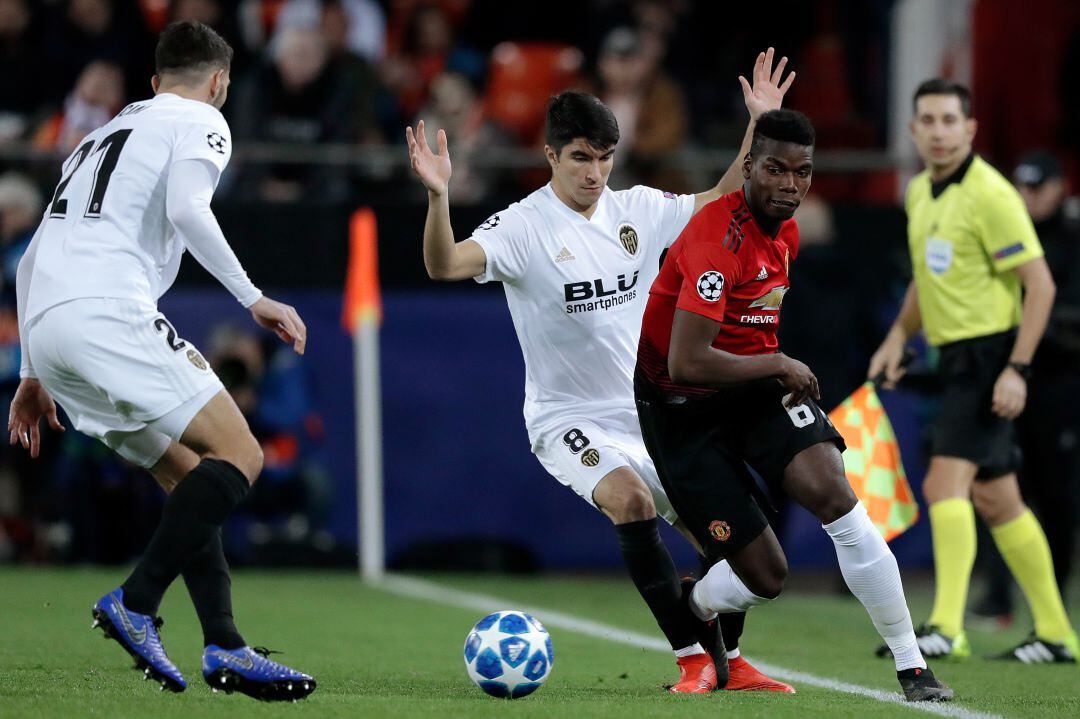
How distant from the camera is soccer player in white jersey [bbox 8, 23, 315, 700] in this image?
17.6ft

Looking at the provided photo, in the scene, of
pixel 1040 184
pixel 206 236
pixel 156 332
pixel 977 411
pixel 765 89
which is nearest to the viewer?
pixel 206 236

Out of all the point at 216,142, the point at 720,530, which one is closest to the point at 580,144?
the point at 216,142

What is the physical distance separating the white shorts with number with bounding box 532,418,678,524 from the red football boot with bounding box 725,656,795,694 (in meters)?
0.60

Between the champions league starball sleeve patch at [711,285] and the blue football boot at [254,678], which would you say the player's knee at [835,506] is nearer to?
the champions league starball sleeve patch at [711,285]

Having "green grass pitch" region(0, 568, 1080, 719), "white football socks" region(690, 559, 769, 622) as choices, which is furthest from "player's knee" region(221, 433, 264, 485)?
"white football socks" region(690, 559, 769, 622)

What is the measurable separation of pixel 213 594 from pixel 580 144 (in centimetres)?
214

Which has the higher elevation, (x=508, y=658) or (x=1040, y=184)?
(x=1040, y=184)

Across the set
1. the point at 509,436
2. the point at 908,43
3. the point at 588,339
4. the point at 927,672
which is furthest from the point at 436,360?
the point at 927,672

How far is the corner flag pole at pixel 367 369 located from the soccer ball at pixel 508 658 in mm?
5872

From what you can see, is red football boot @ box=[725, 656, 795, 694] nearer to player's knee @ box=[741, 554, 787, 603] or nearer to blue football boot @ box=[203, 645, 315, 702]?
player's knee @ box=[741, 554, 787, 603]

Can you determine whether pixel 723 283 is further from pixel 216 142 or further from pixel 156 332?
pixel 156 332

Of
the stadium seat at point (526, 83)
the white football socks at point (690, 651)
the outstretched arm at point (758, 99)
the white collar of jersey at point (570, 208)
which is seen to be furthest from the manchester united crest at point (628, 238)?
the stadium seat at point (526, 83)

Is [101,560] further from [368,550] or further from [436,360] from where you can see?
[436,360]

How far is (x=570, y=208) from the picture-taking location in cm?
653
